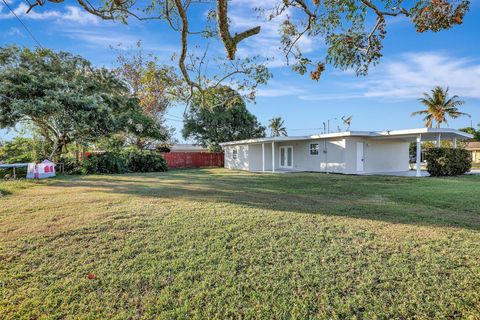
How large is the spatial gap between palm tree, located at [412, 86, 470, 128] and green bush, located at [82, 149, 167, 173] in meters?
29.4

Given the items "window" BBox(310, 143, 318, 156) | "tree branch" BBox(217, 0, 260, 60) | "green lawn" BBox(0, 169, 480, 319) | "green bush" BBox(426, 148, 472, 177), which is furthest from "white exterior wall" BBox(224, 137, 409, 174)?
"tree branch" BBox(217, 0, 260, 60)

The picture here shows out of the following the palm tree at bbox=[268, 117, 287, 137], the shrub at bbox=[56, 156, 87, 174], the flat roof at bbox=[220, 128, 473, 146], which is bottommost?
the shrub at bbox=[56, 156, 87, 174]

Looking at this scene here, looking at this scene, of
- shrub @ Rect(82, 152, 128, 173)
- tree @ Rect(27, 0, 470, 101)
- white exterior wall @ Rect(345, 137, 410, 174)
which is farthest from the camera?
white exterior wall @ Rect(345, 137, 410, 174)

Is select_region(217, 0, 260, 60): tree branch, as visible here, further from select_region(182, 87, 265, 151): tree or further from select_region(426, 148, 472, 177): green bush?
select_region(182, 87, 265, 151): tree

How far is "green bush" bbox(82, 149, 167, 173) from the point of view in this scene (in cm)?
1630

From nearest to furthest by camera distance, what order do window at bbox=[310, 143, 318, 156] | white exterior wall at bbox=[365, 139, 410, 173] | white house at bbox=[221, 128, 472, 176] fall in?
white house at bbox=[221, 128, 472, 176]
white exterior wall at bbox=[365, 139, 410, 173]
window at bbox=[310, 143, 318, 156]

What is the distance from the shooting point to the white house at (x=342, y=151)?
611 inches

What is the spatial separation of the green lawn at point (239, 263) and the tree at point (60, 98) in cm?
841

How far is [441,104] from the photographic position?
98.2ft

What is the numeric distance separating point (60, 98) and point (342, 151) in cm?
1485

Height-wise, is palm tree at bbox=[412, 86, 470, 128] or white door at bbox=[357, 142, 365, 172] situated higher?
palm tree at bbox=[412, 86, 470, 128]

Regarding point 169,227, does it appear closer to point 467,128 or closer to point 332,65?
point 332,65

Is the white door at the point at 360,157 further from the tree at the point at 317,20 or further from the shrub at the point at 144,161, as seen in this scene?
the shrub at the point at 144,161

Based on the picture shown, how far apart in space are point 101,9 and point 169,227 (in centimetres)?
509
